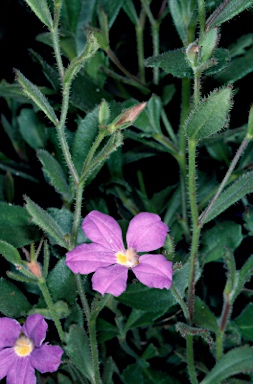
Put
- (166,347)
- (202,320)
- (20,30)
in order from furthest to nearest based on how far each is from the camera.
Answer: (20,30) → (166,347) → (202,320)

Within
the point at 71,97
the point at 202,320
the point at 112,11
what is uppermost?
the point at 112,11

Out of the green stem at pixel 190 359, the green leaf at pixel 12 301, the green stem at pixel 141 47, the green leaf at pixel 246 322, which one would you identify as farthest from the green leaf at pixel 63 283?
the green stem at pixel 141 47

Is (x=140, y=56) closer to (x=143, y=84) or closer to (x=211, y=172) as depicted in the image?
(x=143, y=84)

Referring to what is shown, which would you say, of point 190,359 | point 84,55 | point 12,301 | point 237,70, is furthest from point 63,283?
point 237,70

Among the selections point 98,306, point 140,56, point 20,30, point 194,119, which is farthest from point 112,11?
point 98,306

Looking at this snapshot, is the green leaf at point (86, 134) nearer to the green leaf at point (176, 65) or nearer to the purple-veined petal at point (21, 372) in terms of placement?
the green leaf at point (176, 65)

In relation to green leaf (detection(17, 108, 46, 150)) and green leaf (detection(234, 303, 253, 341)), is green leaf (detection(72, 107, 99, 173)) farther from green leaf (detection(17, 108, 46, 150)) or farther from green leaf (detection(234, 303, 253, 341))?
green leaf (detection(234, 303, 253, 341))
